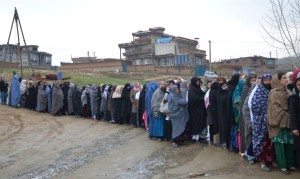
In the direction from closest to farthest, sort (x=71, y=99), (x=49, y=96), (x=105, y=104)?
(x=105, y=104) < (x=71, y=99) < (x=49, y=96)

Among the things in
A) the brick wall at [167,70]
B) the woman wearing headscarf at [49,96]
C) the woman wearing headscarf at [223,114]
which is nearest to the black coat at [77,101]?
the woman wearing headscarf at [49,96]

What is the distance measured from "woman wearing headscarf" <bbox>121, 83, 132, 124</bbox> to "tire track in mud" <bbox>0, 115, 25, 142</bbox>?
3586 millimetres

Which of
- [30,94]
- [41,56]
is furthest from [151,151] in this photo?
[41,56]

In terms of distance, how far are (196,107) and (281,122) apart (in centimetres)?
299

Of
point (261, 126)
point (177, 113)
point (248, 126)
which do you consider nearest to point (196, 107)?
point (177, 113)

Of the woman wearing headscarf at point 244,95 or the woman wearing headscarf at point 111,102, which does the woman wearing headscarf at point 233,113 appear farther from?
the woman wearing headscarf at point 111,102

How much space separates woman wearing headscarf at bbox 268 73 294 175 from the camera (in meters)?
5.70

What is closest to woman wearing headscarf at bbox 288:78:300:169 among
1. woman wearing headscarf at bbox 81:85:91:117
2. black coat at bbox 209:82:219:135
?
black coat at bbox 209:82:219:135

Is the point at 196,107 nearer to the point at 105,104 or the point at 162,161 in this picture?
the point at 162,161

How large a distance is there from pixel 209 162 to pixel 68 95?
32.5ft

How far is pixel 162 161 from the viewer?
7340mm

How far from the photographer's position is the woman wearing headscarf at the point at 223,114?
24.4ft

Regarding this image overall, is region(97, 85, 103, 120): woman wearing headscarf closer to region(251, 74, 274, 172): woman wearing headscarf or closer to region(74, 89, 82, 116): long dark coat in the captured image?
region(74, 89, 82, 116): long dark coat

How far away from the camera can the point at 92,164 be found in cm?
727
